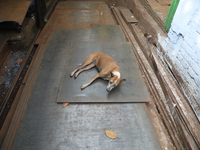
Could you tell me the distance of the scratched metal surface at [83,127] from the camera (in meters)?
2.07

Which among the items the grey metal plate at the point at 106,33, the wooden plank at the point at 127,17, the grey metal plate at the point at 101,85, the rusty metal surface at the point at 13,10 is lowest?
the grey metal plate at the point at 101,85

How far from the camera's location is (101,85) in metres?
2.86

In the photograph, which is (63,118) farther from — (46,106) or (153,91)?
(153,91)

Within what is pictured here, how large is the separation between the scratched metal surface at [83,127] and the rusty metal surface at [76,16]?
273 cm

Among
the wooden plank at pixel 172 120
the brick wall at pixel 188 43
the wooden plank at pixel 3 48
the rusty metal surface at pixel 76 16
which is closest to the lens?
the wooden plank at pixel 172 120

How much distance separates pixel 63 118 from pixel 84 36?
292cm

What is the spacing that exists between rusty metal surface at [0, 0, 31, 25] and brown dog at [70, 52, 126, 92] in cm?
208

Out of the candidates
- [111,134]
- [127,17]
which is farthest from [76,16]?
[111,134]

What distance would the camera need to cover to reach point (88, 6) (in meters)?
6.49

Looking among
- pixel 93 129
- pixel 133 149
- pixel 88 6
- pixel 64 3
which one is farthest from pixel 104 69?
pixel 64 3

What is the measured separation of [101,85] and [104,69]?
34cm

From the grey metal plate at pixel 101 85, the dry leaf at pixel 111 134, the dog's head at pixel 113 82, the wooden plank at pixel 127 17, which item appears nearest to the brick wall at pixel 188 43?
the grey metal plate at pixel 101 85

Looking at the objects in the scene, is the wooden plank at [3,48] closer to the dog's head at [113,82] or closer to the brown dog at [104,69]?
the brown dog at [104,69]

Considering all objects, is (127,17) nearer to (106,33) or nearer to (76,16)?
(106,33)
